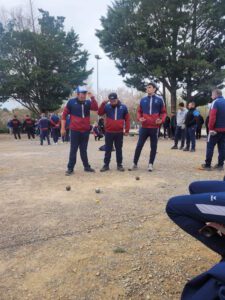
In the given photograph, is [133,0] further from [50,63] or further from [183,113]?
[183,113]

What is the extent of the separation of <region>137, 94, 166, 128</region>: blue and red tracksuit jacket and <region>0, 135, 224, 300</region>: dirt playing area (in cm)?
194

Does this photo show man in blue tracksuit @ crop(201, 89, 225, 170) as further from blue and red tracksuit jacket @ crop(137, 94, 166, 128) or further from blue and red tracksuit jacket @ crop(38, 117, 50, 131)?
blue and red tracksuit jacket @ crop(38, 117, 50, 131)

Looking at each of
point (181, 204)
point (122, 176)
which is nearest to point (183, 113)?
point (122, 176)

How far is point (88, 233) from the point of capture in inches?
169

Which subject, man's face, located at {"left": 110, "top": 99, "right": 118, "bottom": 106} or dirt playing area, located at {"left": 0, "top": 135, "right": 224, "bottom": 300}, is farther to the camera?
man's face, located at {"left": 110, "top": 99, "right": 118, "bottom": 106}

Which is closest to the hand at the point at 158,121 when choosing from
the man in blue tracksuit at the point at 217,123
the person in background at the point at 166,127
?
the man in blue tracksuit at the point at 217,123

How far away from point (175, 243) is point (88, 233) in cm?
105

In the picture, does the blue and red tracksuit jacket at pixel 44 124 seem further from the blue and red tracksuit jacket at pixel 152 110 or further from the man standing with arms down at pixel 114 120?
the blue and red tracksuit jacket at pixel 152 110

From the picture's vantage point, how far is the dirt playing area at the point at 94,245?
123 inches

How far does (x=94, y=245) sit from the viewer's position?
3.92 m

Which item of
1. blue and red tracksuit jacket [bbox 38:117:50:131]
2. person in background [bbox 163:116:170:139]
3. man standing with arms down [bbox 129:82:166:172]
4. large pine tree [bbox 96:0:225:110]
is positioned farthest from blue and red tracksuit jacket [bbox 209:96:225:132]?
large pine tree [bbox 96:0:225:110]

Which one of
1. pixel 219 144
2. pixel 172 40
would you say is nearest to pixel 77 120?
pixel 219 144

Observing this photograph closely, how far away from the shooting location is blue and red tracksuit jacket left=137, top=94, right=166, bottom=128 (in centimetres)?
832

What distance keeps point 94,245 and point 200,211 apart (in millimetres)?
1660
